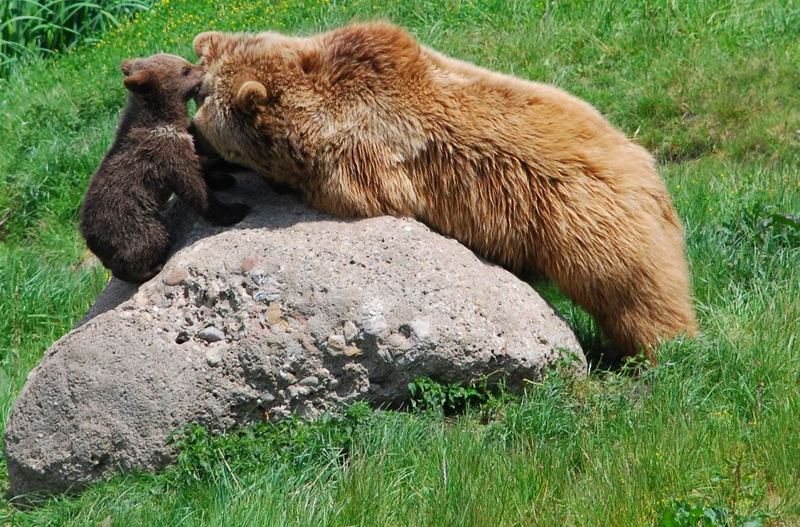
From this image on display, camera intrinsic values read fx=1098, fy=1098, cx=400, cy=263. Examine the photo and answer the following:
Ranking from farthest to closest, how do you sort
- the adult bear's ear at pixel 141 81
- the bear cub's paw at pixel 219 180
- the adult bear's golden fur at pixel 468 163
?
1. the bear cub's paw at pixel 219 180
2. the adult bear's ear at pixel 141 81
3. the adult bear's golden fur at pixel 468 163

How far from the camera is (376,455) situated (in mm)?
4996

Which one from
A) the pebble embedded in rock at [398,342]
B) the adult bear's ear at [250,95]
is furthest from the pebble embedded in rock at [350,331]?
the adult bear's ear at [250,95]

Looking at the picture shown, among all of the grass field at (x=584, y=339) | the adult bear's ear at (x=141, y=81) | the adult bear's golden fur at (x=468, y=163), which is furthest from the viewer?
the adult bear's ear at (x=141, y=81)

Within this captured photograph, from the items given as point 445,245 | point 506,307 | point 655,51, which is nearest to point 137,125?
point 445,245

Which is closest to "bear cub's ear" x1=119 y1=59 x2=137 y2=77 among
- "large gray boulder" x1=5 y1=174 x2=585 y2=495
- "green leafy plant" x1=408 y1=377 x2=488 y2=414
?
"large gray boulder" x1=5 y1=174 x2=585 y2=495

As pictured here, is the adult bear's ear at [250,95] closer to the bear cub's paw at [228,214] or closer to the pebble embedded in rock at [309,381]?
the bear cub's paw at [228,214]

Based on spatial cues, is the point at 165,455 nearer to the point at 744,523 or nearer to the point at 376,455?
the point at 376,455

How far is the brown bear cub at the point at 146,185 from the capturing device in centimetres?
591

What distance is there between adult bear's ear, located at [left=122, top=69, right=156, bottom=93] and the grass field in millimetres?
2019

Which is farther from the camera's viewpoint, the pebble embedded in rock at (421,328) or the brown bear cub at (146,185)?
the brown bear cub at (146,185)

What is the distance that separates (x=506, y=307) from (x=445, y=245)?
1.60 ft

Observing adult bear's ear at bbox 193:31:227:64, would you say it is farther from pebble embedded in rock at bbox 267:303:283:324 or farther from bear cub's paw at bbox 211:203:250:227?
pebble embedded in rock at bbox 267:303:283:324

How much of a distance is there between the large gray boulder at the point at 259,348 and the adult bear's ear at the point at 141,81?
3.54ft

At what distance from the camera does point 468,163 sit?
585 centimetres
